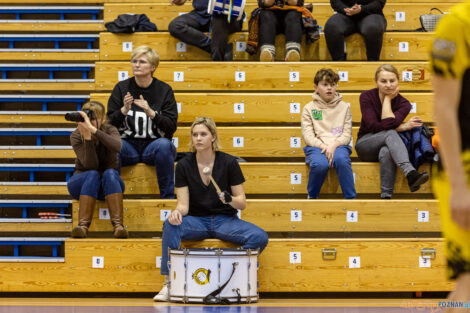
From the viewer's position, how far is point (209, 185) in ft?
13.3

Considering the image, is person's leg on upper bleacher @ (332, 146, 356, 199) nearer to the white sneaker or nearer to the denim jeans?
the denim jeans

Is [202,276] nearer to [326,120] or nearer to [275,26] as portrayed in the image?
[326,120]

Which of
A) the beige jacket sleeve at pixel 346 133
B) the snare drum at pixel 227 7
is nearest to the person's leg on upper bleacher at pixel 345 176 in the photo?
the beige jacket sleeve at pixel 346 133

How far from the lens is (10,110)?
19.3ft

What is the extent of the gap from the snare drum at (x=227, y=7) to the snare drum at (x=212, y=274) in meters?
2.55

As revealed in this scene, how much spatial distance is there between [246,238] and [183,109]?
5.67 ft

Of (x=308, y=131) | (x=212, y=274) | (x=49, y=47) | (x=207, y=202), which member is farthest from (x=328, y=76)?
(x=49, y=47)

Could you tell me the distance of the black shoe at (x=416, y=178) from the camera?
14.4 feet

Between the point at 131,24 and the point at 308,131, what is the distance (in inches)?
81.4

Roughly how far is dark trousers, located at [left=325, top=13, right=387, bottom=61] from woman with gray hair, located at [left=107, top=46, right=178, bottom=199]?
164cm

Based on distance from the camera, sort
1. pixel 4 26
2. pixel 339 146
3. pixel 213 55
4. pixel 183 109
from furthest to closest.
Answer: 1. pixel 4 26
2. pixel 213 55
3. pixel 183 109
4. pixel 339 146

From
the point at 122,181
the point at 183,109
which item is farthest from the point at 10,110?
the point at 122,181

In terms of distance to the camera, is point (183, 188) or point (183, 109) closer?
point (183, 188)

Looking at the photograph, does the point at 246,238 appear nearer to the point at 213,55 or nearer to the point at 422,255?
the point at 422,255
